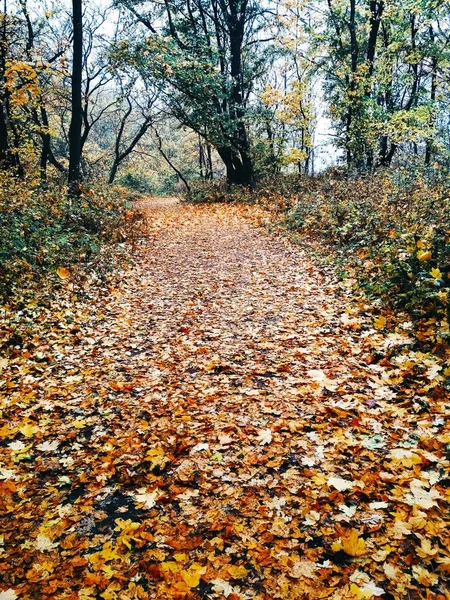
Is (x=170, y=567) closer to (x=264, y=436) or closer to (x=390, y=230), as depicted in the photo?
(x=264, y=436)

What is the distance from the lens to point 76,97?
1191cm

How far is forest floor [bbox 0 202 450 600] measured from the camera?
2508 mm

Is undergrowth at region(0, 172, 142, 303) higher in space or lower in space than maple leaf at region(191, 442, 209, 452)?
higher

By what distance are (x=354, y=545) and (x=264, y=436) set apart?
130 cm

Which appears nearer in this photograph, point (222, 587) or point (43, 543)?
point (222, 587)

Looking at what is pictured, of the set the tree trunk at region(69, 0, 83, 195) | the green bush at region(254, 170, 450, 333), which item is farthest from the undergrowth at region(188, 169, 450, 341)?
the tree trunk at region(69, 0, 83, 195)

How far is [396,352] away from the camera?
4.88m

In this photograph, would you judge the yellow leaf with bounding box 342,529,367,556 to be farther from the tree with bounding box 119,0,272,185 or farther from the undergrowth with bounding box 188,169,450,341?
the tree with bounding box 119,0,272,185

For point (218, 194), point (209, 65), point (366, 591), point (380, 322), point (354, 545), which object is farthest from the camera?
point (218, 194)

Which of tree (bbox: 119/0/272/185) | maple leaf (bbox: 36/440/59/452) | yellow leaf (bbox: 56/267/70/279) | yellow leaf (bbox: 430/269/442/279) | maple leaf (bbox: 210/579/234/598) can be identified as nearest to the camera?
maple leaf (bbox: 210/579/234/598)

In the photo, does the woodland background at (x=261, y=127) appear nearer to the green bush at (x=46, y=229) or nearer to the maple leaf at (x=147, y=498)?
the green bush at (x=46, y=229)

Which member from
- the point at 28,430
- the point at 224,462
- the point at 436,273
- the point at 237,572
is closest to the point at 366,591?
the point at 237,572

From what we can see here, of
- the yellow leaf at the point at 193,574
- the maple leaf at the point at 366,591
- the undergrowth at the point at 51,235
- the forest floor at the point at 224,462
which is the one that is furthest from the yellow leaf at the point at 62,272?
the maple leaf at the point at 366,591

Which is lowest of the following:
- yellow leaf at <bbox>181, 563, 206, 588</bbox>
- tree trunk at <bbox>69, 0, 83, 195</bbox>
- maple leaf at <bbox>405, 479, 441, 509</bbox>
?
yellow leaf at <bbox>181, 563, 206, 588</bbox>
